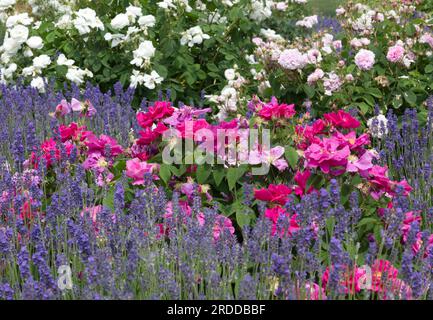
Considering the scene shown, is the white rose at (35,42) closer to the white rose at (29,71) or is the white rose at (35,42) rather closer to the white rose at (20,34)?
the white rose at (20,34)

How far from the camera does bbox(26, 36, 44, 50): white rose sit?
18.1 feet

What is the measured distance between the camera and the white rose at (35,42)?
553 centimetres

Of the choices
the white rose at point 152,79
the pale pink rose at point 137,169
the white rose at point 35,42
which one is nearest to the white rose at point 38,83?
the white rose at point 35,42

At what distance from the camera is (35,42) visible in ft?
18.1

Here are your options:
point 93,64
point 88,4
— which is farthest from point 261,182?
point 88,4

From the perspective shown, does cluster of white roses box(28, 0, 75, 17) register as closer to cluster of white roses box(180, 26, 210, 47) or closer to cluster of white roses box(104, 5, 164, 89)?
cluster of white roses box(104, 5, 164, 89)

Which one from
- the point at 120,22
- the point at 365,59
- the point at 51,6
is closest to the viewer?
the point at 365,59

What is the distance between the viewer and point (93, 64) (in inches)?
214

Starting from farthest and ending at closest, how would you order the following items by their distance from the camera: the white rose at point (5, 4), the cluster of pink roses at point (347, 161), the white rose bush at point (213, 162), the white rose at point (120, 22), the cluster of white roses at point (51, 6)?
the cluster of white roses at point (51, 6) → the white rose at point (5, 4) → the white rose at point (120, 22) → the cluster of pink roses at point (347, 161) → the white rose bush at point (213, 162)

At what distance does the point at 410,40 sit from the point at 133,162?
2.47 meters

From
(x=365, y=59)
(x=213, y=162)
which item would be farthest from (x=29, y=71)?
(x=213, y=162)

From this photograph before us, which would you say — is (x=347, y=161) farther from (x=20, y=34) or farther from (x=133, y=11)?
(x=20, y=34)

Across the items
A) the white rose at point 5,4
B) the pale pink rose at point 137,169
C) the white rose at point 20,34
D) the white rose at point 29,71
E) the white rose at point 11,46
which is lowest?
the pale pink rose at point 137,169
